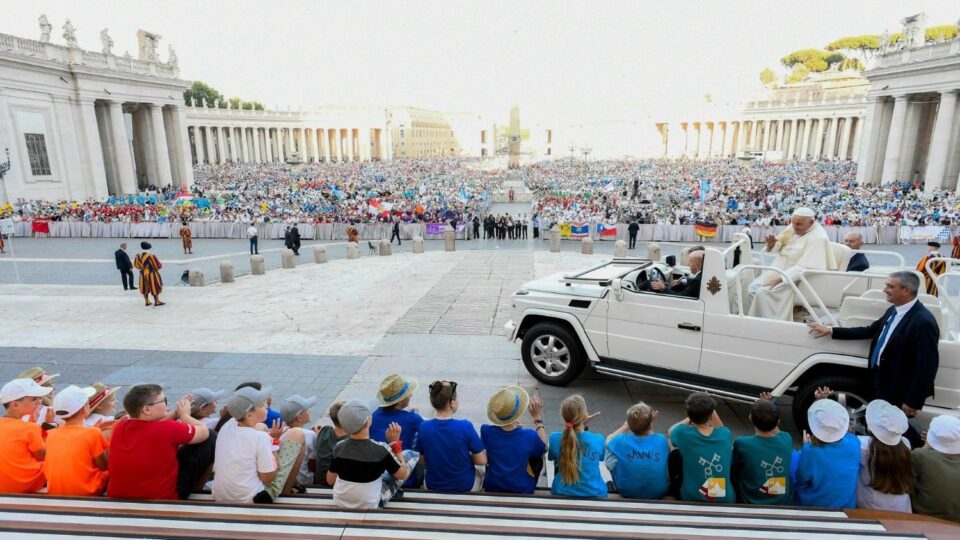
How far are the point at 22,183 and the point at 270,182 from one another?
1819cm

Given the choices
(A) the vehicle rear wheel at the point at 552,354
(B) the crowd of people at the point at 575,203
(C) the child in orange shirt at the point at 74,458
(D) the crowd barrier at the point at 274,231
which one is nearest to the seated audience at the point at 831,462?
(A) the vehicle rear wheel at the point at 552,354

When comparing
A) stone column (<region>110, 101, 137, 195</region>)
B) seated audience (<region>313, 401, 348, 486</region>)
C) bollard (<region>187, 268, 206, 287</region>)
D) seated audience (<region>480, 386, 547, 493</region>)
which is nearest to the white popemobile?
seated audience (<region>480, 386, 547, 493</region>)

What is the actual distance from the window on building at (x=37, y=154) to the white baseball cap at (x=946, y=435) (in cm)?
4380

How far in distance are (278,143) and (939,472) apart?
101 metres

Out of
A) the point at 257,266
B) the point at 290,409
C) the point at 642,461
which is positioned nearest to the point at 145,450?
the point at 290,409

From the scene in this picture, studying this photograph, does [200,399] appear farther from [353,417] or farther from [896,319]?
[896,319]

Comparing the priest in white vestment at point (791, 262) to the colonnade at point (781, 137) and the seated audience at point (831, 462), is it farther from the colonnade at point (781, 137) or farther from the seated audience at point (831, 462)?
the colonnade at point (781, 137)

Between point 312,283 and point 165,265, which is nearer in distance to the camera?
point 312,283

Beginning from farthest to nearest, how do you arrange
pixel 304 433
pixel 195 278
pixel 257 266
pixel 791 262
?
1. pixel 257 266
2. pixel 195 278
3. pixel 791 262
4. pixel 304 433

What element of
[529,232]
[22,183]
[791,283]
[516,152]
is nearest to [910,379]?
[791,283]

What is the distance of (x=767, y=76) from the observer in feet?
408

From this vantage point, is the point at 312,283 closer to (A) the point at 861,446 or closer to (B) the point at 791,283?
(B) the point at 791,283

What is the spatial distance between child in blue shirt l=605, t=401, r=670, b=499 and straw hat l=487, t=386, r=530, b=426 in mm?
814

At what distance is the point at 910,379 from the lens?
4668 millimetres
